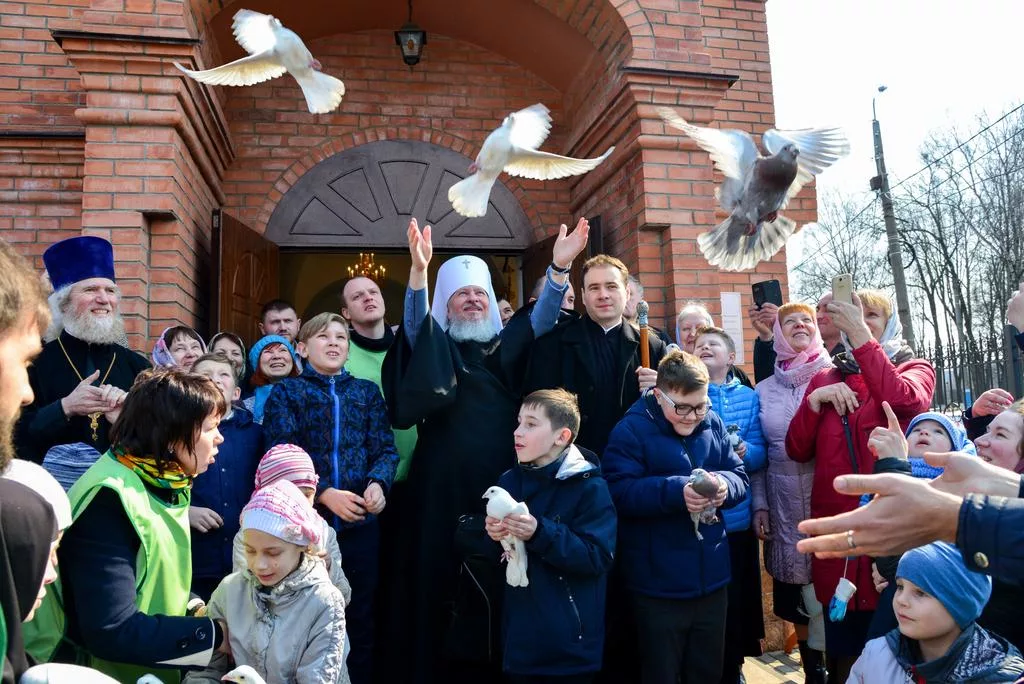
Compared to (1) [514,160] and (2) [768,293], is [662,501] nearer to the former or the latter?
(2) [768,293]

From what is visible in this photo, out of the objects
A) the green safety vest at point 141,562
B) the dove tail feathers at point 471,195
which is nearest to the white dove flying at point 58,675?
the green safety vest at point 141,562

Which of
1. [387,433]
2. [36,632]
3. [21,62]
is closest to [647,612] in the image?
[387,433]

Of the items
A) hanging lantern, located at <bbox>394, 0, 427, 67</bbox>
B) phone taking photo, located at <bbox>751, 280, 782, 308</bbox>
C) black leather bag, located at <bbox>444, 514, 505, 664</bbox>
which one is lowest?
black leather bag, located at <bbox>444, 514, 505, 664</bbox>

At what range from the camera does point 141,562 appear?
2.03 m

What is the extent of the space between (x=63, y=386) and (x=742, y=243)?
3064 millimetres

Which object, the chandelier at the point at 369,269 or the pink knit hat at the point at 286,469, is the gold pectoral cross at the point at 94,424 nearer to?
the pink knit hat at the point at 286,469

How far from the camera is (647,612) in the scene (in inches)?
119

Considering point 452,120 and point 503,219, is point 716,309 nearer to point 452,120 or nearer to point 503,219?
point 503,219

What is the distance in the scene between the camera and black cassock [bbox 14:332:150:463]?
3064mm

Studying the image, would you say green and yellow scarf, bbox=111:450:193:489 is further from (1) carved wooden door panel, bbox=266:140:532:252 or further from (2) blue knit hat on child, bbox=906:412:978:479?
(1) carved wooden door panel, bbox=266:140:532:252

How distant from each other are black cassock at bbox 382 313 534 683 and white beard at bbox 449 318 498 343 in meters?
0.15

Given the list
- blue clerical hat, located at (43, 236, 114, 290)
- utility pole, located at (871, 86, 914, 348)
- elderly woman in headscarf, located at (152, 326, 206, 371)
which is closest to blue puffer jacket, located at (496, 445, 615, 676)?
elderly woman in headscarf, located at (152, 326, 206, 371)

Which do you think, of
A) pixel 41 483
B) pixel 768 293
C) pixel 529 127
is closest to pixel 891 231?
pixel 768 293

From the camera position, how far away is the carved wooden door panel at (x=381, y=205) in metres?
5.99
